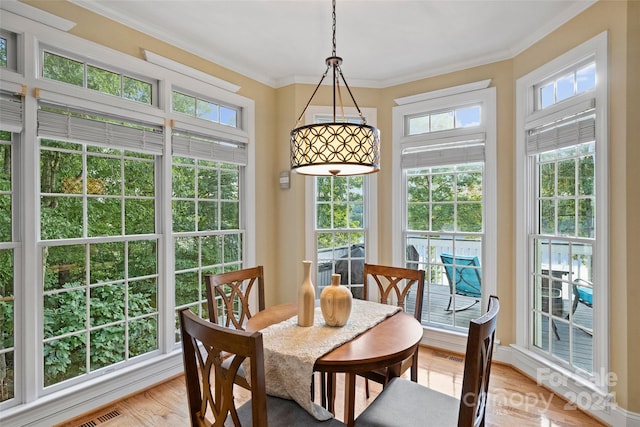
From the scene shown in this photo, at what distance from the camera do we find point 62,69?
2.26 m

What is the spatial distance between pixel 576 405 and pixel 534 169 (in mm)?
1794

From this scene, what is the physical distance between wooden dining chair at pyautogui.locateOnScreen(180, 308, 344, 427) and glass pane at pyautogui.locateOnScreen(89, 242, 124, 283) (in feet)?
4.88

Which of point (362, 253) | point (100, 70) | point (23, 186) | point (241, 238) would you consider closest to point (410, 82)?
point (362, 253)

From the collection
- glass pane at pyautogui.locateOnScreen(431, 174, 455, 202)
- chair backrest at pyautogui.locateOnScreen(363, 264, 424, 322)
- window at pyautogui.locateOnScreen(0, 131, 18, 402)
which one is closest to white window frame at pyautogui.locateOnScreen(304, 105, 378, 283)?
glass pane at pyautogui.locateOnScreen(431, 174, 455, 202)

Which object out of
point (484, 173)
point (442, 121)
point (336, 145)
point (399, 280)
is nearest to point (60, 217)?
point (336, 145)

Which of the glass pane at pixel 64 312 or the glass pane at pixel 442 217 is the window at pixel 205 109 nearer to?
the glass pane at pixel 64 312

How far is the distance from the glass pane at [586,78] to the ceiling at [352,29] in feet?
1.29

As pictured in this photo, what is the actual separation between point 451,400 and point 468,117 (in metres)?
2.58

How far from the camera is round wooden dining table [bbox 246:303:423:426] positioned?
149 centimetres

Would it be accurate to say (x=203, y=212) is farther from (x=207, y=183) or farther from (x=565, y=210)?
(x=565, y=210)

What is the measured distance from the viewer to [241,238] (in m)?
3.50

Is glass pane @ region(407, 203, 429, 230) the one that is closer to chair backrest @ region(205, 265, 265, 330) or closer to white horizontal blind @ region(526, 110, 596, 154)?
white horizontal blind @ region(526, 110, 596, 154)

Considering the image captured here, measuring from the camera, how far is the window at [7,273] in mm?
2045
